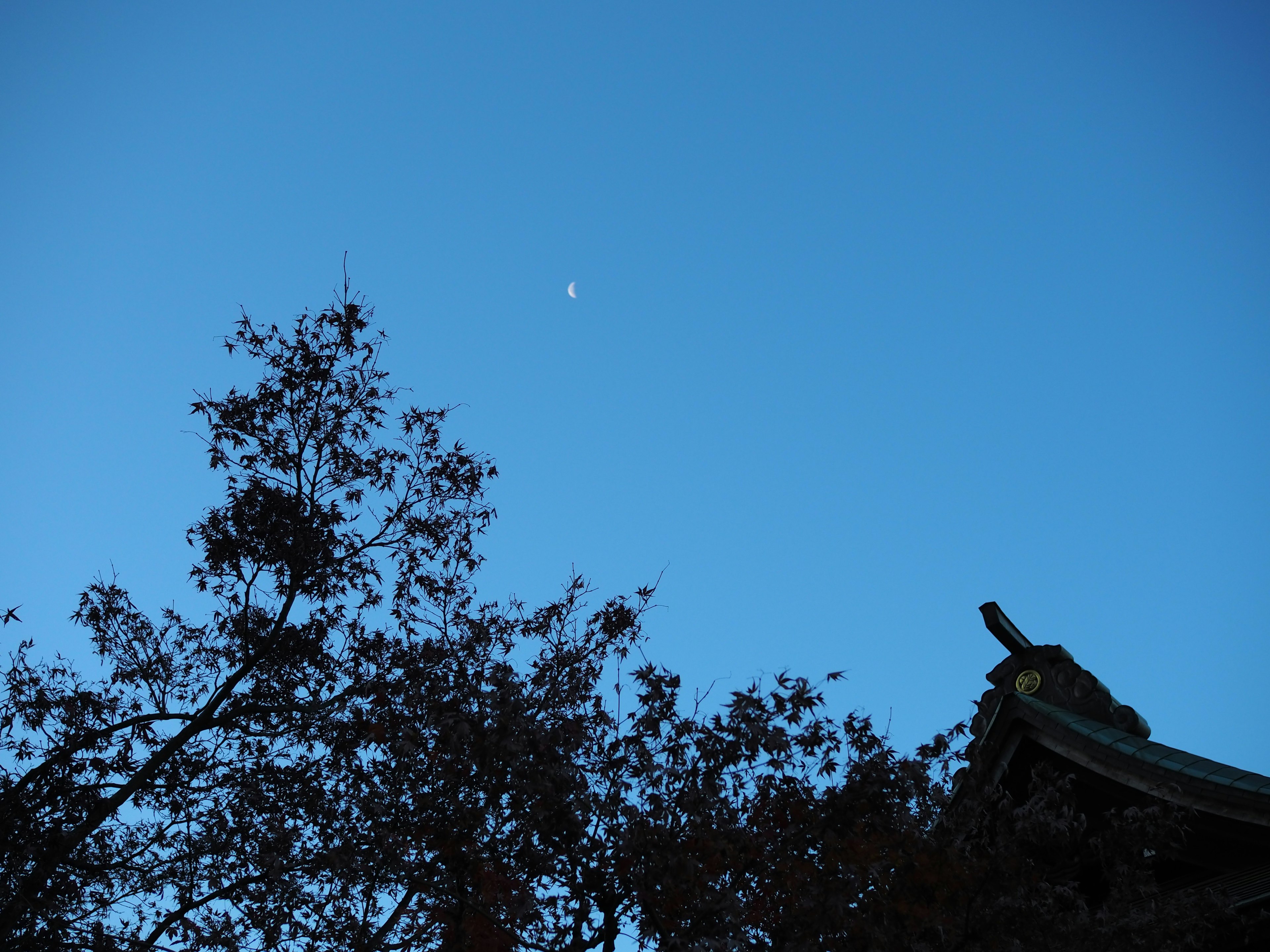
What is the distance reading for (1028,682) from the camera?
37.4 feet

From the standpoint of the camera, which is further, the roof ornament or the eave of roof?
the roof ornament

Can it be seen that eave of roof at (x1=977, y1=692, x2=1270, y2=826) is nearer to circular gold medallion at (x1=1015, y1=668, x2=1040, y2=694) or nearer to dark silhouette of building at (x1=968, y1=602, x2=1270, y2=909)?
dark silhouette of building at (x1=968, y1=602, x2=1270, y2=909)

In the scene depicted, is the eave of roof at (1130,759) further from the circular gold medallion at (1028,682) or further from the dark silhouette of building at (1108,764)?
the circular gold medallion at (1028,682)

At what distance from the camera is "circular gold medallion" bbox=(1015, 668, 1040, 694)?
11.3 meters

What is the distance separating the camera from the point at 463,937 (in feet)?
27.5

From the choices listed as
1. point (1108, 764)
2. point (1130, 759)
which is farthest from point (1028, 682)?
point (1130, 759)

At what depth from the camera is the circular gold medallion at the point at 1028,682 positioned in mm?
11297

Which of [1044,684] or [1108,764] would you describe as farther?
[1044,684]

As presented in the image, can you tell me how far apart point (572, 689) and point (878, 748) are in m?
4.36

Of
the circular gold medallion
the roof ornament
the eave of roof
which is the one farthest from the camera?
the circular gold medallion

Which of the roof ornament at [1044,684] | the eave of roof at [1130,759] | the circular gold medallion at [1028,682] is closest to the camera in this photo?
the eave of roof at [1130,759]

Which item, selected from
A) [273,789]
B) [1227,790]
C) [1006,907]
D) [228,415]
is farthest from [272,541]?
[1227,790]

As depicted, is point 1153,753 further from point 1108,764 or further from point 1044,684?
point 1044,684

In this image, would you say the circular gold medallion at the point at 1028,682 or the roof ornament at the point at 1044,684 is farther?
the circular gold medallion at the point at 1028,682
